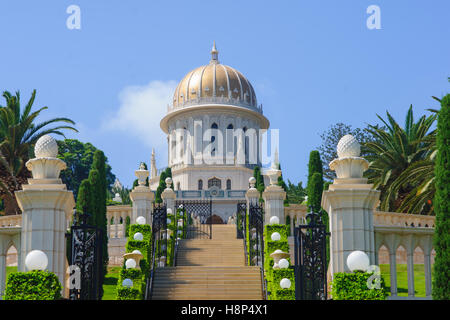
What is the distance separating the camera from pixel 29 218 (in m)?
14.8

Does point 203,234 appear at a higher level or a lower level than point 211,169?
lower

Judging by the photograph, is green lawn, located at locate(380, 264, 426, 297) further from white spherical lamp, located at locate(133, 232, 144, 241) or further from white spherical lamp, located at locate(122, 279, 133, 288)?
white spherical lamp, located at locate(122, 279, 133, 288)

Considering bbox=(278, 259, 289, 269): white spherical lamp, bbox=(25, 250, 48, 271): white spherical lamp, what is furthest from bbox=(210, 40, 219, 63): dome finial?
bbox=(25, 250, 48, 271): white spherical lamp

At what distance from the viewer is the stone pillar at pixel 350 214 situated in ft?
48.1

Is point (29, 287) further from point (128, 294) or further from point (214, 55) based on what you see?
point (214, 55)

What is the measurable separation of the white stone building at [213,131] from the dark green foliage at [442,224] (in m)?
53.7

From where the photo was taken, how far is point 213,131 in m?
73.1

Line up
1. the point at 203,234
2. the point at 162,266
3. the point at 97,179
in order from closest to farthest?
the point at 162,266, the point at 97,179, the point at 203,234

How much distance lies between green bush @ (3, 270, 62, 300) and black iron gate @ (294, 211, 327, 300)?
5561mm

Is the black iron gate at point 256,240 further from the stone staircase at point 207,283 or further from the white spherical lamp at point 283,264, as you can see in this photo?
the white spherical lamp at point 283,264
